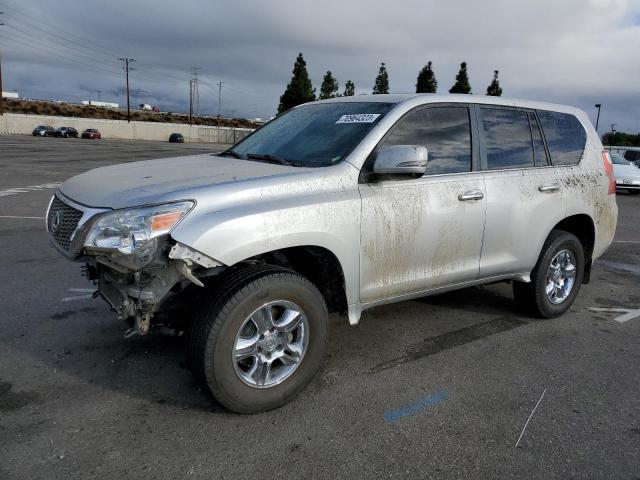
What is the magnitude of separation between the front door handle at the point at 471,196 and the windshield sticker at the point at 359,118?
0.83m

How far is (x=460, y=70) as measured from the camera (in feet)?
128

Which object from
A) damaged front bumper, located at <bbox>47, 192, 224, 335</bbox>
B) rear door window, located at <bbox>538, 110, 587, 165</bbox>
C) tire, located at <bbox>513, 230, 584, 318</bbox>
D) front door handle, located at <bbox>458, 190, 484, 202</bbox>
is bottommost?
tire, located at <bbox>513, 230, 584, 318</bbox>

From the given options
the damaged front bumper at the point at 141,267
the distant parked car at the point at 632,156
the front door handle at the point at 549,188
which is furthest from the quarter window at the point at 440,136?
the distant parked car at the point at 632,156

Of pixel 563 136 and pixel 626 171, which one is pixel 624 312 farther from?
pixel 626 171

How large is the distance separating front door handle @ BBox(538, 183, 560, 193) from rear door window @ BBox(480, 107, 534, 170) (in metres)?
0.21

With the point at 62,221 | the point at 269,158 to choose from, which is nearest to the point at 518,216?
the point at 269,158

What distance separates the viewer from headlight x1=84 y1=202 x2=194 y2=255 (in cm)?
279

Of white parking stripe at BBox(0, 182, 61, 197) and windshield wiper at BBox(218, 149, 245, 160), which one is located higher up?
windshield wiper at BBox(218, 149, 245, 160)

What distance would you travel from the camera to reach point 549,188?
14.9ft

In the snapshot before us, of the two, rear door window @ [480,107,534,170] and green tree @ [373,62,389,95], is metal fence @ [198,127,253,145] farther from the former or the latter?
rear door window @ [480,107,534,170]

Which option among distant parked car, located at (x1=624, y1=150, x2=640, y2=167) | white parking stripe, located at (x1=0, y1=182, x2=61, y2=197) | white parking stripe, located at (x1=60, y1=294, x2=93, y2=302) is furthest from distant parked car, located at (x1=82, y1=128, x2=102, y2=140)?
white parking stripe, located at (x1=60, y1=294, x2=93, y2=302)

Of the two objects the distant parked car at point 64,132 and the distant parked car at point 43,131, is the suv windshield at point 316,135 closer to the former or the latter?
the distant parked car at point 43,131

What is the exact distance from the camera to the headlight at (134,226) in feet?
9.16

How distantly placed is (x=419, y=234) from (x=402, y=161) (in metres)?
0.64
